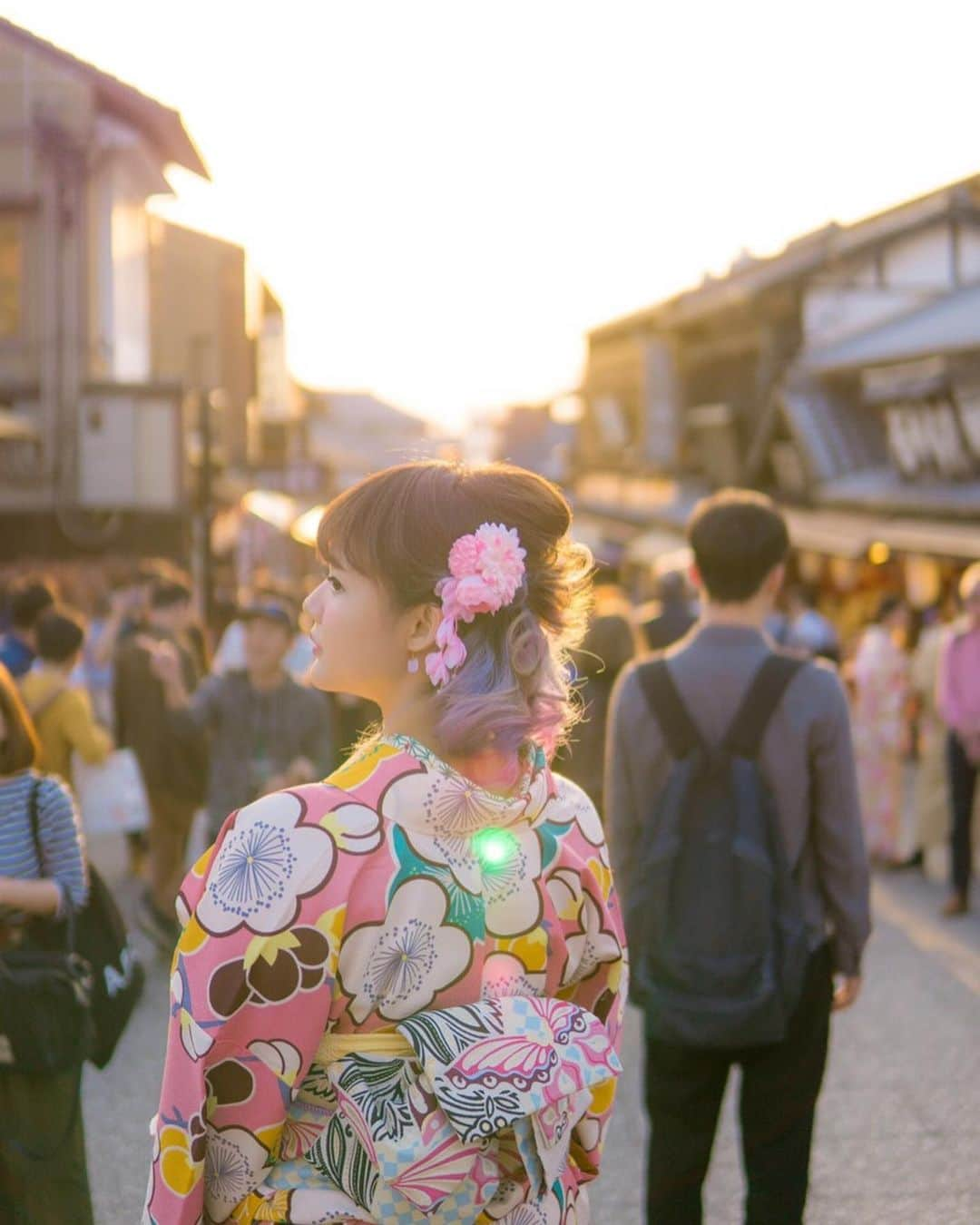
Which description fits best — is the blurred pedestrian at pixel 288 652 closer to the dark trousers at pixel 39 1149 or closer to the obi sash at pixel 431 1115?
the dark trousers at pixel 39 1149

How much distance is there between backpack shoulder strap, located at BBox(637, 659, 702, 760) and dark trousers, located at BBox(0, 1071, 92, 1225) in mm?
1506

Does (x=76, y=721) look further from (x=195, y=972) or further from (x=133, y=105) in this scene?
(x=133, y=105)

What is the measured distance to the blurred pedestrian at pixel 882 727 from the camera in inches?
426

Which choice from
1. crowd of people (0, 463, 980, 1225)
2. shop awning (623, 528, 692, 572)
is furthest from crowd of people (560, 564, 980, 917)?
shop awning (623, 528, 692, 572)

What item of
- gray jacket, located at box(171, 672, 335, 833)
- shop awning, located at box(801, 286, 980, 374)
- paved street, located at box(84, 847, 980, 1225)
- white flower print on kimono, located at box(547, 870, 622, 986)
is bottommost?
paved street, located at box(84, 847, 980, 1225)

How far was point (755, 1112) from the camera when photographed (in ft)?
12.3

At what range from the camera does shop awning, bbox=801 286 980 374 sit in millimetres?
18078

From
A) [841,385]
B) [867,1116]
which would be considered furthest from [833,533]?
[867,1116]

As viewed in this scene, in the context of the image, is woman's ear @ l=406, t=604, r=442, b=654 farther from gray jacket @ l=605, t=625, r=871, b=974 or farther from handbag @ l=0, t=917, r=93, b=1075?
handbag @ l=0, t=917, r=93, b=1075

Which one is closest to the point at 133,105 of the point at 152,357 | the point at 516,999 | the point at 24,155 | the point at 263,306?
the point at 24,155

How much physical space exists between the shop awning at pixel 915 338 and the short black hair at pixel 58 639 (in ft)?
40.7

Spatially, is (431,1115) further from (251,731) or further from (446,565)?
(251,731)

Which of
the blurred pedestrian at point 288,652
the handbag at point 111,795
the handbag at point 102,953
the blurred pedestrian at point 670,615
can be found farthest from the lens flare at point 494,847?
the handbag at point 111,795

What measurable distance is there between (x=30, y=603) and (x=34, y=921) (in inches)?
153
